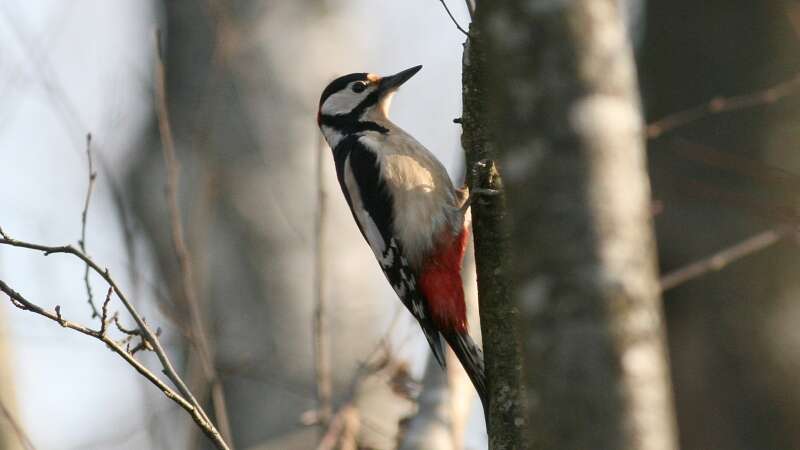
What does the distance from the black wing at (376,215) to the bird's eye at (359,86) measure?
385mm

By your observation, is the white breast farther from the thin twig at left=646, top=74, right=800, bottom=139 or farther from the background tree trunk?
the background tree trunk

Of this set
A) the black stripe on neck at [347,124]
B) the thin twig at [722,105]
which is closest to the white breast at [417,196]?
the black stripe on neck at [347,124]

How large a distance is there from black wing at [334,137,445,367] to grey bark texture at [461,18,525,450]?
99cm

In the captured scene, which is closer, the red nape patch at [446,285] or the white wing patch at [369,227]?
the red nape patch at [446,285]

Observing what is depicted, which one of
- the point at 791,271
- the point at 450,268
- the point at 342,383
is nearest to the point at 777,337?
the point at 791,271

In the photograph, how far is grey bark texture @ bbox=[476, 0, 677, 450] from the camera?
165 cm

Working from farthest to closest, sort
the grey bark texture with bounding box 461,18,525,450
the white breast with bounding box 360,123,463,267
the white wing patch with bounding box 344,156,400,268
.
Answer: the white wing patch with bounding box 344,156,400,268, the white breast with bounding box 360,123,463,267, the grey bark texture with bounding box 461,18,525,450

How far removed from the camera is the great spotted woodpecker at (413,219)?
12.5 ft

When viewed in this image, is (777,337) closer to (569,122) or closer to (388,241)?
(388,241)

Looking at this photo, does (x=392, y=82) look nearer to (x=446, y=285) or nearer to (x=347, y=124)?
(x=347, y=124)

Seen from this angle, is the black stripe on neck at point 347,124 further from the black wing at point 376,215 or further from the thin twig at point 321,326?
the thin twig at point 321,326

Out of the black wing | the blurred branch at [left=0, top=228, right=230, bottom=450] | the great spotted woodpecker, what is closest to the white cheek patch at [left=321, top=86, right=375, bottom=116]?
the great spotted woodpecker

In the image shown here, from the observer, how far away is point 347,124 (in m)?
4.66

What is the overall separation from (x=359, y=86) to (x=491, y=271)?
2081 mm
